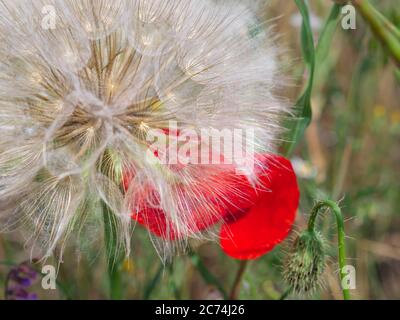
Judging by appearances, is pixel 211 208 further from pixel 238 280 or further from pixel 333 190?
pixel 333 190

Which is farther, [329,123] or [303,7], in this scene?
[329,123]

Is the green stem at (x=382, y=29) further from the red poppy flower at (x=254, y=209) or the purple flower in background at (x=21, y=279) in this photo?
the purple flower in background at (x=21, y=279)

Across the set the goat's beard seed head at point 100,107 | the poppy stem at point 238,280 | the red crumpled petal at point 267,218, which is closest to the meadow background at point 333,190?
the poppy stem at point 238,280

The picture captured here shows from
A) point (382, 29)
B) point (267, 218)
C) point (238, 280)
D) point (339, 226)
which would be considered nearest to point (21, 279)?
point (238, 280)

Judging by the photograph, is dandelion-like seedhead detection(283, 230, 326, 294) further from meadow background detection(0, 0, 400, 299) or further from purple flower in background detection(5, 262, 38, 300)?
purple flower in background detection(5, 262, 38, 300)

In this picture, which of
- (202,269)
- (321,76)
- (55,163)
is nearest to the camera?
(55,163)

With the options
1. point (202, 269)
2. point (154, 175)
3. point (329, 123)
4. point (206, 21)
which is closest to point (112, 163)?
point (154, 175)

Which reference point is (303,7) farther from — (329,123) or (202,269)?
(329,123)
